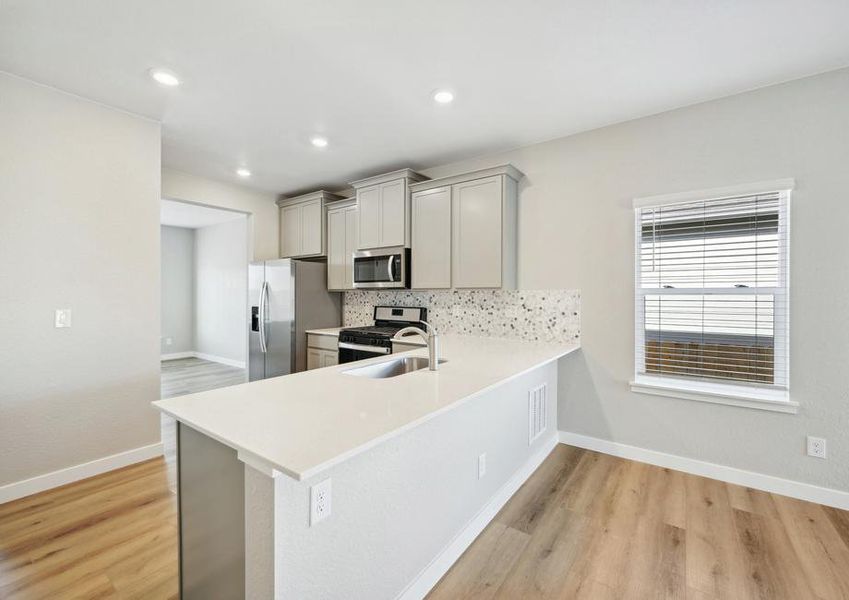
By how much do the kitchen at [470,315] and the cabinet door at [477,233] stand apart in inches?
0.8

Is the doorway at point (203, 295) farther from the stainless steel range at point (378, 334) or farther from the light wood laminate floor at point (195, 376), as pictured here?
the stainless steel range at point (378, 334)

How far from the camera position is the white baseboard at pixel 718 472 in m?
2.29

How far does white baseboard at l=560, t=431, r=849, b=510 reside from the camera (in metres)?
2.29

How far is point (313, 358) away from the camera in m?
4.21

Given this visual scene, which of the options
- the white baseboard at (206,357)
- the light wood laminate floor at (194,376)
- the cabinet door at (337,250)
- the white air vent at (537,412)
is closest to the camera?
the white air vent at (537,412)

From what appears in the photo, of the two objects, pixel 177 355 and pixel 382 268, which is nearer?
pixel 382 268

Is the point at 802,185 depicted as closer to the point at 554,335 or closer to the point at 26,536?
the point at 554,335

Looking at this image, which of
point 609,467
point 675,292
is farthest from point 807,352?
Answer: point 609,467

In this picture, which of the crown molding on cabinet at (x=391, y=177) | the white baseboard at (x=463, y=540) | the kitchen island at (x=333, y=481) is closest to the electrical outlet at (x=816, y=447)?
the white baseboard at (x=463, y=540)

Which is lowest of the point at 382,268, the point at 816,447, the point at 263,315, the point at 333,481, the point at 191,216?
the point at 816,447

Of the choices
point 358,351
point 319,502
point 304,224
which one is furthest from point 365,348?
point 319,502

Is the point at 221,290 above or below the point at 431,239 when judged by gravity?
below

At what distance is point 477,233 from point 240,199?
3.07 metres

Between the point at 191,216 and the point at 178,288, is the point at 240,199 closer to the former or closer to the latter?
the point at 191,216
